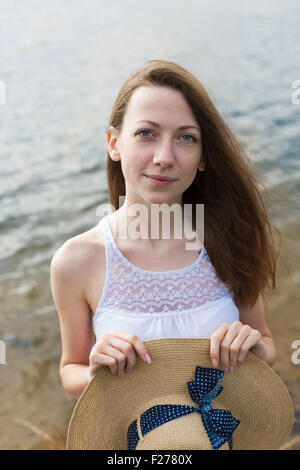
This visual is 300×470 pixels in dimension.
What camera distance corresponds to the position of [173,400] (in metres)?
1.63

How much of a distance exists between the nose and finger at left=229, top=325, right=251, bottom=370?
64cm

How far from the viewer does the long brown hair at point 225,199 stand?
1.93 m

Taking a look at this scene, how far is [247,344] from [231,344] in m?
0.06

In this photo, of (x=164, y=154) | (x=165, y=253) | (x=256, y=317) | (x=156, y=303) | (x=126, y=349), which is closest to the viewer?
(x=126, y=349)

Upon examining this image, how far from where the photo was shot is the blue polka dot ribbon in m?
1.57

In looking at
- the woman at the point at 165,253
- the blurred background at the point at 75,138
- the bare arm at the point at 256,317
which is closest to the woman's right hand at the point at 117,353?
the woman at the point at 165,253

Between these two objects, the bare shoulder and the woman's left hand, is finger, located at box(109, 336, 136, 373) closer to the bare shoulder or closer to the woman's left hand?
the woman's left hand

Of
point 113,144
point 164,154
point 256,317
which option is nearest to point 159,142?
point 164,154

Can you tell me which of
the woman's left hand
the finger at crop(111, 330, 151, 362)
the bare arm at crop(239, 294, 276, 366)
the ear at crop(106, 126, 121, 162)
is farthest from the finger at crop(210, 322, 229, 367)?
the ear at crop(106, 126, 121, 162)

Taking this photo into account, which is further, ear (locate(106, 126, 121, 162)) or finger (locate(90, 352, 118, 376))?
ear (locate(106, 126, 121, 162))

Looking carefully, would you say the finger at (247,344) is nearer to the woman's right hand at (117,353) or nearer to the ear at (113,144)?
the woman's right hand at (117,353)

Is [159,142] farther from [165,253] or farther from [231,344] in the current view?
[231,344]
